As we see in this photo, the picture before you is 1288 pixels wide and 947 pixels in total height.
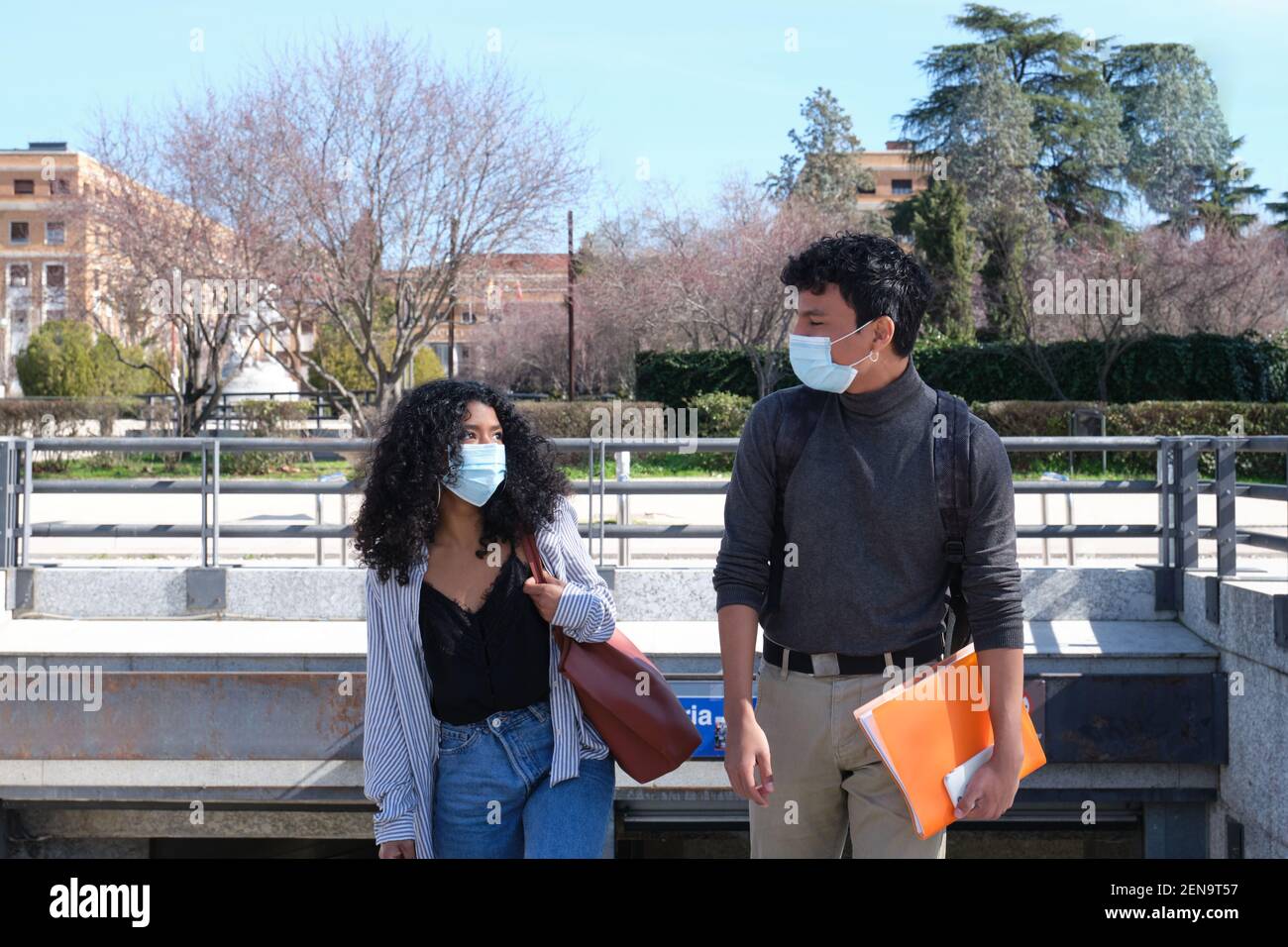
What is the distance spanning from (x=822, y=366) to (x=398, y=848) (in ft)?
5.39

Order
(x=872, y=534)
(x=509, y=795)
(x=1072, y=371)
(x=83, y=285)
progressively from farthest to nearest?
(x=83, y=285)
(x=1072, y=371)
(x=509, y=795)
(x=872, y=534)

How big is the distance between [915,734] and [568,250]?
24723mm

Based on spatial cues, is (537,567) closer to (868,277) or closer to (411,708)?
(411,708)

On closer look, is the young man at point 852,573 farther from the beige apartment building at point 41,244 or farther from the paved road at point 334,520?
the beige apartment building at point 41,244

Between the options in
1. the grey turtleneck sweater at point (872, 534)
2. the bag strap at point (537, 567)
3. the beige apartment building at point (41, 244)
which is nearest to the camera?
the grey turtleneck sweater at point (872, 534)

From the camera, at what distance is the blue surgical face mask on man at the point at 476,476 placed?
3559 mm

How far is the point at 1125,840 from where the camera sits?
693 cm

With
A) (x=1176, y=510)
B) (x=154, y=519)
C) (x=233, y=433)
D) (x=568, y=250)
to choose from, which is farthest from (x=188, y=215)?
(x=1176, y=510)

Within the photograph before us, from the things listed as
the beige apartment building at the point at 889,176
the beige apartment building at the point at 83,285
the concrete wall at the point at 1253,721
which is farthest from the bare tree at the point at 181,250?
the beige apartment building at the point at 889,176

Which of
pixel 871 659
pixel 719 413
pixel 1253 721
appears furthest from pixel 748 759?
pixel 719 413

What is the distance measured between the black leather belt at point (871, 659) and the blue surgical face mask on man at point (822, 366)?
2.13 ft

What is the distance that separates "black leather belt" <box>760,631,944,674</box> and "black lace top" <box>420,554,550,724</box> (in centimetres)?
69

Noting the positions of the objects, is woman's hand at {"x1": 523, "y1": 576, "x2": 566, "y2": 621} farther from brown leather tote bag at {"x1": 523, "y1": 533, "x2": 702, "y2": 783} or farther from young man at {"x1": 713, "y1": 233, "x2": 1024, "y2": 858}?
young man at {"x1": 713, "y1": 233, "x2": 1024, "y2": 858}

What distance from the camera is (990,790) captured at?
3102 mm
